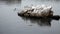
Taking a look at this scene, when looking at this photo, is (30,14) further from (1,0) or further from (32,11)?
(1,0)

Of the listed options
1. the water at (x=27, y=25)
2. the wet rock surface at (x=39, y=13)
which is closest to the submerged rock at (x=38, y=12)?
the wet rock surface at (x=39, y=13)

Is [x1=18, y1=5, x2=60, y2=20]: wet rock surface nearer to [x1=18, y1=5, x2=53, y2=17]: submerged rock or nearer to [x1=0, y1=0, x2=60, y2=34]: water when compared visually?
[x1=18, y1=5, x2=53, y2=17]: submerged rock

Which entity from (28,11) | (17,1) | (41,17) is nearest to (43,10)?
(41,17)

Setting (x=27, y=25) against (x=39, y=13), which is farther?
(x=39, y=13)

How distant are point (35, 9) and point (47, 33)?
165 centimetres

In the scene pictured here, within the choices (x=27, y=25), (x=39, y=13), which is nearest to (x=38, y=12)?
(x=39, y=13)

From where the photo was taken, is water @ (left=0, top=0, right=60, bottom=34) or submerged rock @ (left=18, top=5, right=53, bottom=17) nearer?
water @ (left=0, top=0, right=60, bottom=34)

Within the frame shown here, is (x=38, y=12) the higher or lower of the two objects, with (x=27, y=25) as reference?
higher

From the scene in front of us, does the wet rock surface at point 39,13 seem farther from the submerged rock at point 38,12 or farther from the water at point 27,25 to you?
the water at point 27,25

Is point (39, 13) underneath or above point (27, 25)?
above

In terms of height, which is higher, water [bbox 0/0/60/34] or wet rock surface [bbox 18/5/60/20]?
wet rock surface [bbox 18/5/60/20]

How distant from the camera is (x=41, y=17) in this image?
3.38m

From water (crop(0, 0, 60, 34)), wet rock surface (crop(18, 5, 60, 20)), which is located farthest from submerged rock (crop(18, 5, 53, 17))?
water (crop(0, 0, 60, 34))

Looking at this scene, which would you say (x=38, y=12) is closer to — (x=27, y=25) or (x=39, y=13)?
(x=39, y=13)
